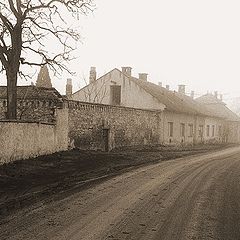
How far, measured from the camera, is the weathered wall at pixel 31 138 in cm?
1392

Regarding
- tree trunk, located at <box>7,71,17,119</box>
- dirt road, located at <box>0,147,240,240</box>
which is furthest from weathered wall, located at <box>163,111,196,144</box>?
dirt road, located at <box>0,147,240,240</box>

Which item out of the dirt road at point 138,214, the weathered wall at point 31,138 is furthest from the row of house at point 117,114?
the dirt road at point 138,214

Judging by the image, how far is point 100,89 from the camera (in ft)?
113

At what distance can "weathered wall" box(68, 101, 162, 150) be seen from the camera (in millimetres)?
20250

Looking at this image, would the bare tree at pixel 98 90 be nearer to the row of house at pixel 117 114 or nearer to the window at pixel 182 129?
the row of house at pixel 117 114

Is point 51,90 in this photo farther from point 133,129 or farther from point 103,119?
point 133,129

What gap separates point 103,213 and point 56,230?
1470mm

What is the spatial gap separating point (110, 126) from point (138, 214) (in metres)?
15.8

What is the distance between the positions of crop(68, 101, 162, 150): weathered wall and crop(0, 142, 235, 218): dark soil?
189cm

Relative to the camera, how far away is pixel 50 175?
41.1 feet

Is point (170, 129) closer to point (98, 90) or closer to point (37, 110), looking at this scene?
point (98, 90)

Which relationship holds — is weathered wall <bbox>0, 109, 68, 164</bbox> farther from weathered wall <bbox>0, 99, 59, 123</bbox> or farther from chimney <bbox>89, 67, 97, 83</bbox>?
chimney <bbox>89, 67, 97, 83</bbox>

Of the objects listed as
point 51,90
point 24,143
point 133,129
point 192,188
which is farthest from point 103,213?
point 133,129

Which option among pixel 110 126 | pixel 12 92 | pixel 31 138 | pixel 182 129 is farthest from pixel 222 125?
pixel 31 138
